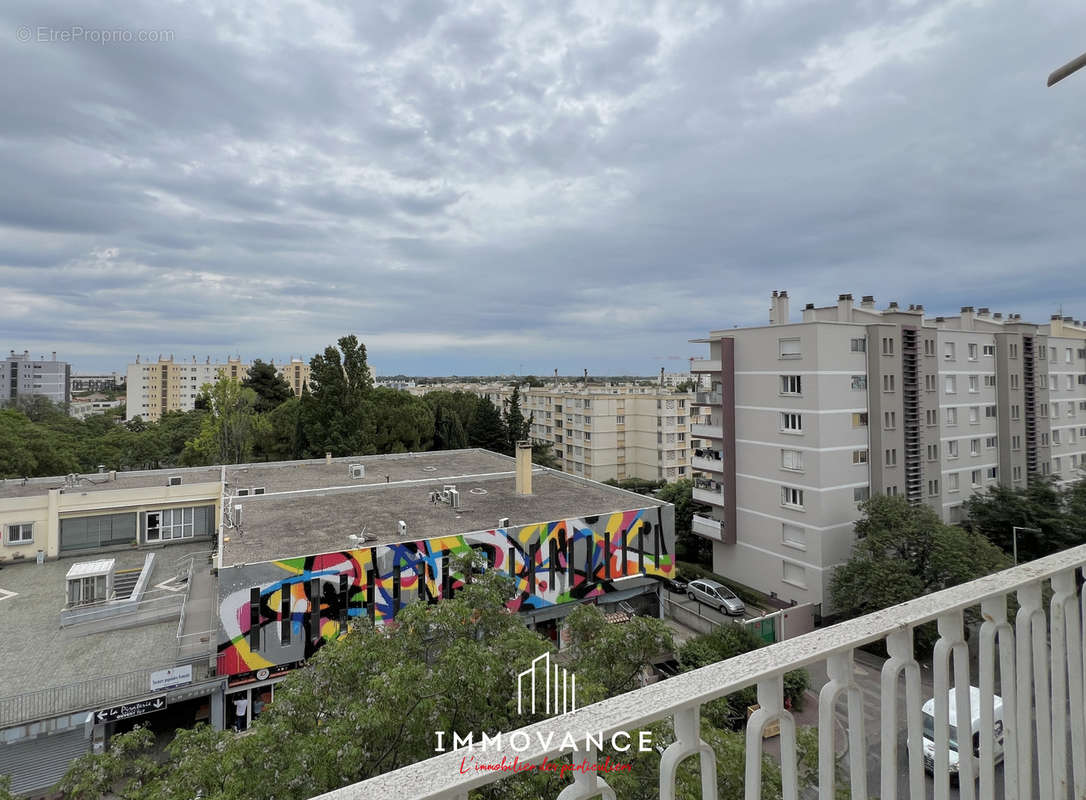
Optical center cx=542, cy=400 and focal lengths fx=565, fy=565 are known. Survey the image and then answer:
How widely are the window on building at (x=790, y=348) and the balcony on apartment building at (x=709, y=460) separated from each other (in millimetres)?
4727

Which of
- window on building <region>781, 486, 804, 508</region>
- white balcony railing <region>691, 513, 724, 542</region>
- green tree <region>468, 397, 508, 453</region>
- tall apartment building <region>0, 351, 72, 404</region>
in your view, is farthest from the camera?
tall apartment building <region>0, 351, 72, 404</region>

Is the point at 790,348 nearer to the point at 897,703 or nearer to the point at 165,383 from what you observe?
the point at 897,703

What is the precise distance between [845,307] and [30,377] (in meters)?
124

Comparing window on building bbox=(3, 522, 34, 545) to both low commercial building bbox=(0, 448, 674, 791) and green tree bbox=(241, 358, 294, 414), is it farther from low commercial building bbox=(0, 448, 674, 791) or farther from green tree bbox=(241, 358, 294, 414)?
green tree bbox=(241, 358, 294, 414)

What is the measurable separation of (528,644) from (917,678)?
5342 mm

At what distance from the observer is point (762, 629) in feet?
54.6

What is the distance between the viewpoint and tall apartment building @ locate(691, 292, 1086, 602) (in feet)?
61.0

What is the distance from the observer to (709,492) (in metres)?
22.3

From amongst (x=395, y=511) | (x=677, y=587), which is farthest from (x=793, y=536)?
(x=395, y=511)

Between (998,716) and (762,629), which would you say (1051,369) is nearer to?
(762,629)


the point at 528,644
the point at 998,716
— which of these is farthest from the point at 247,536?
the point at 998,716

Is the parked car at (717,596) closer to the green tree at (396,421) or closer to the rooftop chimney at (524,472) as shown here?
the rooftop chimney at (524,472)

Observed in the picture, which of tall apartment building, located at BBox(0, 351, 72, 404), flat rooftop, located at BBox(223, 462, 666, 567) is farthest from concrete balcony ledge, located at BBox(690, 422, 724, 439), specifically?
tall apartment building, located at BBox(0, 351, 72, 404)

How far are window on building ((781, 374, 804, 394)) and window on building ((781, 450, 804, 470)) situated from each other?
205 cm
